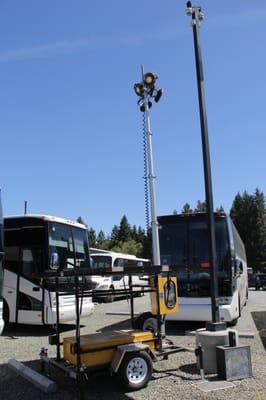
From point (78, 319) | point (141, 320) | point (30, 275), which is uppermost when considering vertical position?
point (30, 275)

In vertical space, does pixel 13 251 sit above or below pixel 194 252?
above

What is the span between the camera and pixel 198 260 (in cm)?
1302

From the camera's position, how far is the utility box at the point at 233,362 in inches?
297

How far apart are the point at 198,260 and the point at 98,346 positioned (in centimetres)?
621

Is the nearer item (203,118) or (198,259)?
(203,118)

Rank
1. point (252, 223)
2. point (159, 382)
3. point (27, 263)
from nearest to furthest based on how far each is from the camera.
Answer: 1. point (159, 382)
2. point (27, 263)
3. point (252, 223)

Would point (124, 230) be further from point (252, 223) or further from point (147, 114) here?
point (147, 114)

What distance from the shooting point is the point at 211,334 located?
8.05 meters

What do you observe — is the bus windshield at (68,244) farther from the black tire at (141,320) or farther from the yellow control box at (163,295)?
the yellow control box at (163,295)

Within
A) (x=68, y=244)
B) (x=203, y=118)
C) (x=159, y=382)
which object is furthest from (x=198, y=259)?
(x=159, y=382)

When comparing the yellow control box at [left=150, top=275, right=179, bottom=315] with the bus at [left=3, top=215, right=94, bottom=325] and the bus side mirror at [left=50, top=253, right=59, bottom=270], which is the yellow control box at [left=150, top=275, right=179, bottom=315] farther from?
the bus side mirror at [left=50, top=253, right=59, bottom=270]

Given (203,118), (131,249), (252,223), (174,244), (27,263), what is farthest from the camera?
(131,249)

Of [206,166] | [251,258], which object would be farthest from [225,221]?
[251,258]

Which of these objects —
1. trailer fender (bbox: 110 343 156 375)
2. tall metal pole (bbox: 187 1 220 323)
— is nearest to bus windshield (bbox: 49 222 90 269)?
tall metal pole (bbox: 187 1 220 323)
